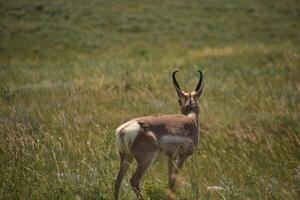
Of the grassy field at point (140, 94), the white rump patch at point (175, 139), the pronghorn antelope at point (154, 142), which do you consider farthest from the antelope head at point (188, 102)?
the white rump patch at point (175, 139)

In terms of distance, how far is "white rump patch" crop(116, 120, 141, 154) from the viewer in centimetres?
524

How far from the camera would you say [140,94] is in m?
12.8

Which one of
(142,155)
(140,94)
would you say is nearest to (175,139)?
(142,155)

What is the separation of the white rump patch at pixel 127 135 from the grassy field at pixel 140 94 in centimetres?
51

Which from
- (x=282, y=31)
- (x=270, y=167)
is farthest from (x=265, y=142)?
(x=282, y=31)

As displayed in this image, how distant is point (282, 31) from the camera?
3059cm

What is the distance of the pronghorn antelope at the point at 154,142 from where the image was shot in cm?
521

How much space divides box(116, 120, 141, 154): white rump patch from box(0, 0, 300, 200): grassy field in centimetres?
51

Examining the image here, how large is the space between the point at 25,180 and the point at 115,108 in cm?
528

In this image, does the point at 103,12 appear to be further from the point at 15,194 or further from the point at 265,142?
the point at 15,194

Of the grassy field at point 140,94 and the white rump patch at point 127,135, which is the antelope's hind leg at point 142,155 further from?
the grassy field at point 140,94

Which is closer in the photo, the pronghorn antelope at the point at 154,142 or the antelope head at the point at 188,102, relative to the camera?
the pronghorn antelope at the point at 154,142

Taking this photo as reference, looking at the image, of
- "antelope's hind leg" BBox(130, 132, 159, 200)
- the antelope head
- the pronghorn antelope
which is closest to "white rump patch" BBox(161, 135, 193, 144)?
the pronghorn antelope

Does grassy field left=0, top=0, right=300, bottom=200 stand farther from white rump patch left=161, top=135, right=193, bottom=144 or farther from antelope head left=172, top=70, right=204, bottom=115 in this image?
antelope head left=172, top=70, right=204, bottom=115
